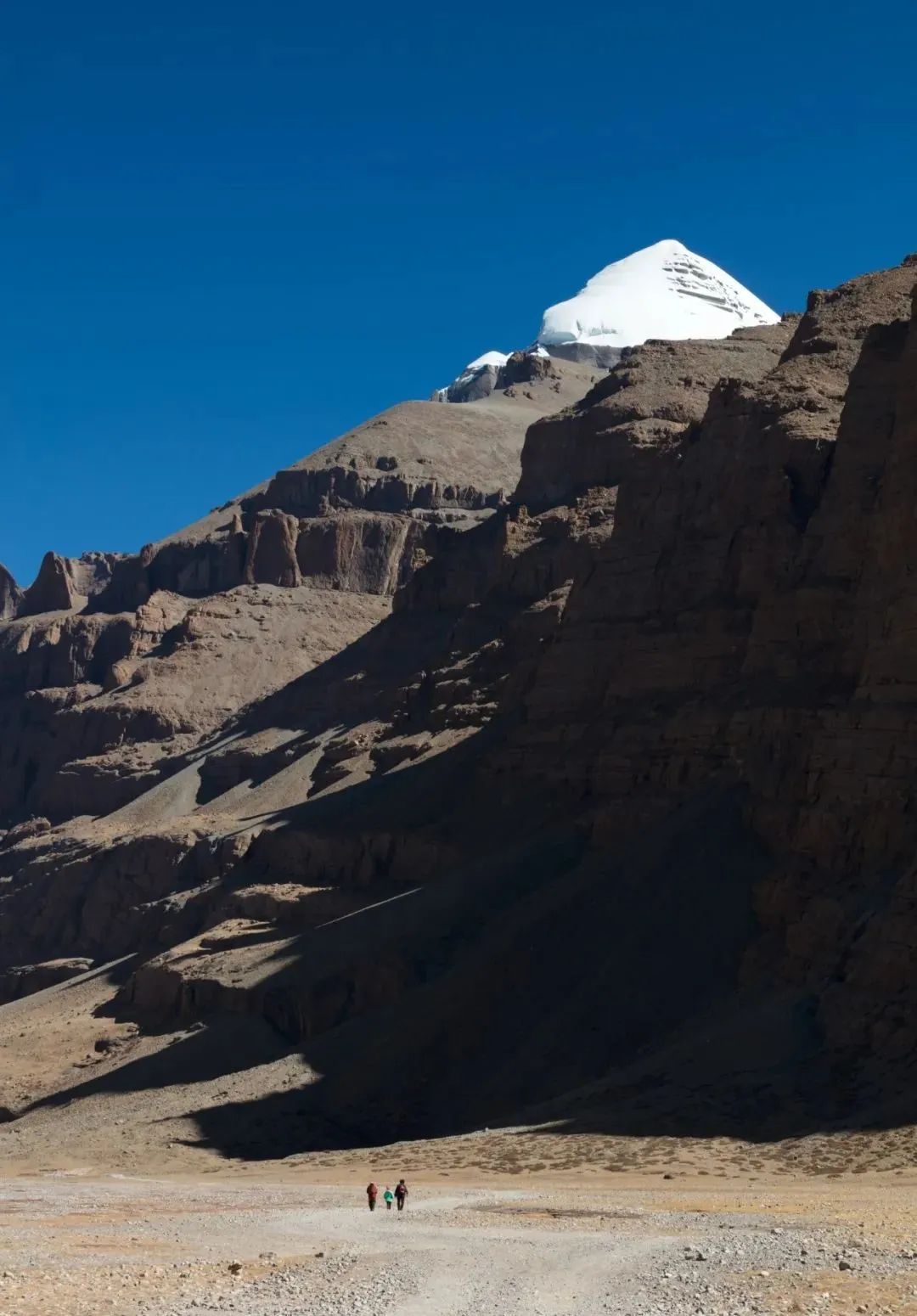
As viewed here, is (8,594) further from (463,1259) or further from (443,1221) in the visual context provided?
(463,1259)

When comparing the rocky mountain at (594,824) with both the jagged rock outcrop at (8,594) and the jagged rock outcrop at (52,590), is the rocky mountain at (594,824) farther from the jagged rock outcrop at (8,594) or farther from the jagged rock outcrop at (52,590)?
the jagged rock outcrop at (8,594)

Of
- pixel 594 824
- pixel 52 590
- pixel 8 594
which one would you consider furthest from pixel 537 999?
pixel 8 594

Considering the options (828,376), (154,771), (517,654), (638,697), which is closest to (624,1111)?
(638,697)

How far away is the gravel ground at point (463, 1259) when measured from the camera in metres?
26.6

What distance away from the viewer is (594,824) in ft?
211

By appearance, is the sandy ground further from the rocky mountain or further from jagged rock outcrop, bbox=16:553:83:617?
jagged rock outcrop, bbox=16:553:83:617

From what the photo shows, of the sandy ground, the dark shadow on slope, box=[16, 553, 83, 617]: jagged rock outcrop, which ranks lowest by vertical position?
the sandy ground

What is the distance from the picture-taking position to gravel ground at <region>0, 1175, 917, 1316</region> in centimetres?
2656

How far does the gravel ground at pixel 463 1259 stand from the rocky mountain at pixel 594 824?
29.8 ft

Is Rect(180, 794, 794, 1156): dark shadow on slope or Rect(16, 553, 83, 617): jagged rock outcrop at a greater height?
Rect(16, 553, 83, 617): jagged rock outcrop

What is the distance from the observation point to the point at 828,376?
71750 mm

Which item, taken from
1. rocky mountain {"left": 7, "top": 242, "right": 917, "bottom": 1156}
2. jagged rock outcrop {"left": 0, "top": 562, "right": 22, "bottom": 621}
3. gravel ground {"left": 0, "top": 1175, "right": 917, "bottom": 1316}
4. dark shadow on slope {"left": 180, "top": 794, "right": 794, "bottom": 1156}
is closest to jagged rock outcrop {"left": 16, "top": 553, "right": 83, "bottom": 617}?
jagged rock outcrop {"left": 0, "top": 562, "right": 22, "bottom": 621}

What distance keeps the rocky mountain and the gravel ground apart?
9.09 m

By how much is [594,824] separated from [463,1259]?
3417cm
